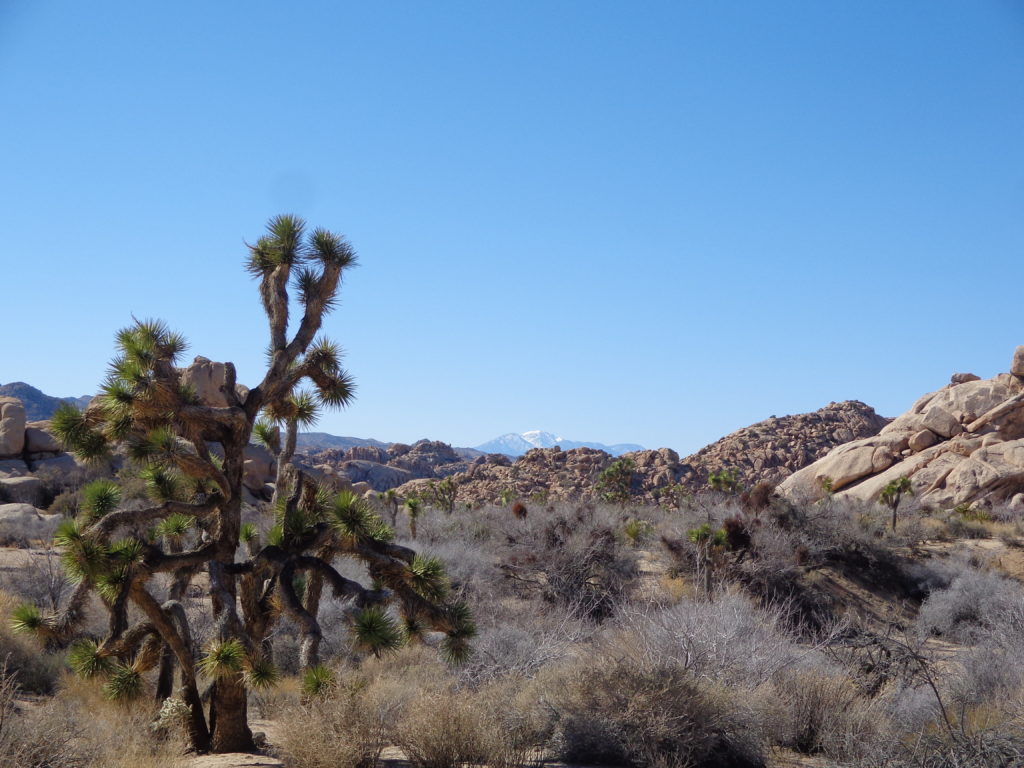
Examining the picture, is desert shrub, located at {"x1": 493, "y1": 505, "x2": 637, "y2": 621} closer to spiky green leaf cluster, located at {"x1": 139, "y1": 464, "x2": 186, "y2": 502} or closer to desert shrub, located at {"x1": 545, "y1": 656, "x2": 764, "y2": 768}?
desert shrub, located at {"x1": 545, "y1": 656, "x2": 764, "y2": 768}

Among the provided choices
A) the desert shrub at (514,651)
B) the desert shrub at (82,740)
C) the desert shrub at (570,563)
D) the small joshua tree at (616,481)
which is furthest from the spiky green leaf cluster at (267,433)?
the small joshua tree at (616,481)

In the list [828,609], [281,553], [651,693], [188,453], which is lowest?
[828,609]

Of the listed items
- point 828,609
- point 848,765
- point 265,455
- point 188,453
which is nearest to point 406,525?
point 265,455

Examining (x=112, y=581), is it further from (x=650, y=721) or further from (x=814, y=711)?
(x=814, y=711)

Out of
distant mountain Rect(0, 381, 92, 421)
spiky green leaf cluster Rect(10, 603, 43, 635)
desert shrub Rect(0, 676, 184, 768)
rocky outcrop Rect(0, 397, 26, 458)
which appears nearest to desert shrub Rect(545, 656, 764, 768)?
desert shrub Rect(0, 676, 184, 768)

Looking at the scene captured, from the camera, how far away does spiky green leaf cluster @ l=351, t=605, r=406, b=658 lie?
27.4 ft

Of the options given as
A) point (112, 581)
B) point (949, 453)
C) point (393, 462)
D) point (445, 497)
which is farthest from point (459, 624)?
point (393, 462)

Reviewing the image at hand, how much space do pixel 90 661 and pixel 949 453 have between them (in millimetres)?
41721

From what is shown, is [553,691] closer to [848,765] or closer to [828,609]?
[848,765]

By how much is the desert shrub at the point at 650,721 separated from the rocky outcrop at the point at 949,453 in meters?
→ 32.2

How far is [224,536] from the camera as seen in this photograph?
9.36 metres

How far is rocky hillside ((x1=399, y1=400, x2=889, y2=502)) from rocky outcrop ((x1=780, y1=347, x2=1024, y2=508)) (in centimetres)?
1243

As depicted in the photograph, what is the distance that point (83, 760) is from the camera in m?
7.16

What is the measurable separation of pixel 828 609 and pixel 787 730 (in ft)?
50.9
